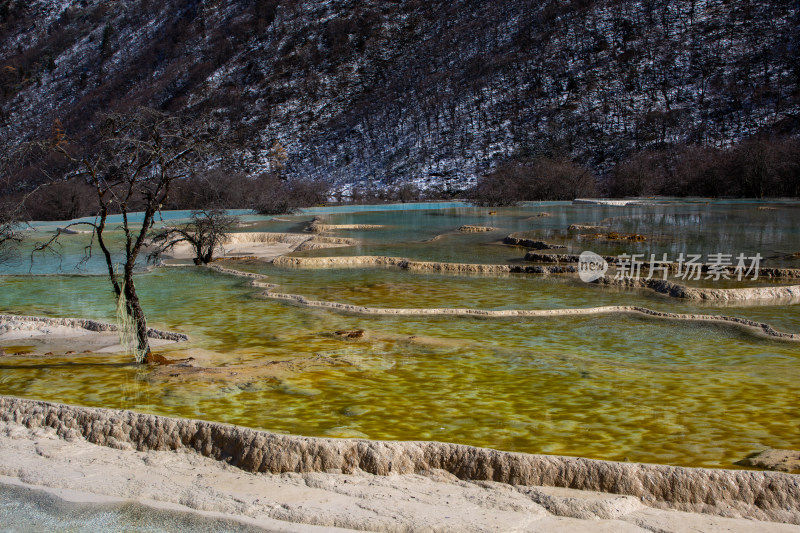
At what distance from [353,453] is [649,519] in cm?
167

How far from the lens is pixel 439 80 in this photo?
6988 cm

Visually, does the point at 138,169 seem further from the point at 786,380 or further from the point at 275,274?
the point at 275,274

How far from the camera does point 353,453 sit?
14.3ft

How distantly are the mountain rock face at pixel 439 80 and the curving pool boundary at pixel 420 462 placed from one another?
164ft

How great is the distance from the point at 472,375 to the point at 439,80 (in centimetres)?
6621

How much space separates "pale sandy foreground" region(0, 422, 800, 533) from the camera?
3.67 m

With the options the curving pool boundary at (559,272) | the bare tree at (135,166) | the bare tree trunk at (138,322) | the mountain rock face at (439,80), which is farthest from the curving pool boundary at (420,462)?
the mountain rock face at (439,80)

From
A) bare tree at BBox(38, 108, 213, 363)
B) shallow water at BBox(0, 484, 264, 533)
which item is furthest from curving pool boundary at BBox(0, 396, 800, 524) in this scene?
bare tree at BBox(38, 108, 213, 363)

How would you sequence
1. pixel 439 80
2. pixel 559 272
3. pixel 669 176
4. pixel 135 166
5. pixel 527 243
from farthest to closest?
pixel 439 80
pixel 669 176
pixel 527 243
pixel 559 272
pixel 135 166

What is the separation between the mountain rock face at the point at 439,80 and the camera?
55.9 metres

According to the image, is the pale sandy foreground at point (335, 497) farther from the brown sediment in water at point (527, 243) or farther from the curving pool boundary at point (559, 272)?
the brown sediment in water at point (527, 243)

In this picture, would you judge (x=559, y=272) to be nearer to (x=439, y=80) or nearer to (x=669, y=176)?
(x=669, y=176)

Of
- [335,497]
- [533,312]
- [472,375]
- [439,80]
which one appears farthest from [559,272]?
[439,80]

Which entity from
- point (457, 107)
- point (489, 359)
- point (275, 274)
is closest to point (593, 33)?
point (457, 107)
